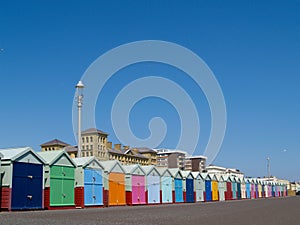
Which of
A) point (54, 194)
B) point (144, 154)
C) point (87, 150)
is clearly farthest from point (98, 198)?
point (144, 154)

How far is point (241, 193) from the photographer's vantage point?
80.9 meters

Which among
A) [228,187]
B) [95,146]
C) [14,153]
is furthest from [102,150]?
[14,153]

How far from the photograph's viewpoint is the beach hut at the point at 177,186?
5287 cm

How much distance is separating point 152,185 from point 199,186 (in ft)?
46.1

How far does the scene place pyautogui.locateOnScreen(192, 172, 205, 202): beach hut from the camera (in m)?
59.2

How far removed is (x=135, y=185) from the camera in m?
45.1

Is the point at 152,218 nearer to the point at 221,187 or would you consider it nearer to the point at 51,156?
the point at 51,156

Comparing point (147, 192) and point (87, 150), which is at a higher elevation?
point (87, 150)

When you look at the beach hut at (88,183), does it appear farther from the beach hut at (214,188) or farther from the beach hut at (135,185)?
the beach hut at (214,188)

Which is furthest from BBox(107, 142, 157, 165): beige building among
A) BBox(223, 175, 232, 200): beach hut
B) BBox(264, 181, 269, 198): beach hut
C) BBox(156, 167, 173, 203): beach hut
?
BBox(156, 167, 173, 203): beach hut

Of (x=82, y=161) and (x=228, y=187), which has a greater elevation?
Answer: (x=82, y=161)

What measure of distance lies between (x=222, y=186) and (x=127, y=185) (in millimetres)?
30259

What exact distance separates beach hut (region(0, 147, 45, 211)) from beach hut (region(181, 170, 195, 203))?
2699cm

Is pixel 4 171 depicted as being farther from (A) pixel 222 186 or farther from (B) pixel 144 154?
(B) pixel 144 154
